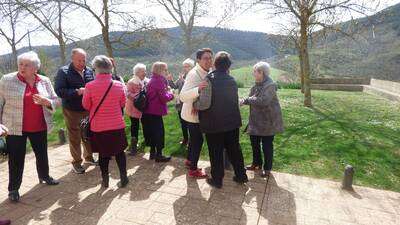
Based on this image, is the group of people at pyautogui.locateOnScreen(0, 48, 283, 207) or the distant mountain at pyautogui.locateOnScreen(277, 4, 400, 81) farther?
the distant mountain at pyautogui.locateOnScreen(277, 4, 400, 81)

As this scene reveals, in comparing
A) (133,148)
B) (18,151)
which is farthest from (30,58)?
(133,148)

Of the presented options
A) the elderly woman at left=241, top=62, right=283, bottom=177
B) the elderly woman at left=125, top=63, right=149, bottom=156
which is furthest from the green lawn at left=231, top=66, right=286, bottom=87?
the elderly woman at left=241, top=62, right=283, bottom=177

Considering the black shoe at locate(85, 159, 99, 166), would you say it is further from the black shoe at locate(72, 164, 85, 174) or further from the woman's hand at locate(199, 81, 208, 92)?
the woman's hand at locate(199, 81, 208, 92)

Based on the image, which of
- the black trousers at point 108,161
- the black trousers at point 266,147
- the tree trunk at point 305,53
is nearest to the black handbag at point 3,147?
the black trousers at point 108,161

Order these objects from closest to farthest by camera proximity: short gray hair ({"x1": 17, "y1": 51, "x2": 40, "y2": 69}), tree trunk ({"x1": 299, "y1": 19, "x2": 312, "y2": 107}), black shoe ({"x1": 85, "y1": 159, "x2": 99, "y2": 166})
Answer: short gray hair ({"x1": 17, "y1": 51, "x2": 40, "y2": 69}) < black shoe ({"x1": 85, "y1": 159, "x2": 99, "y2": 166}) < tree trunk ({"x1": 299, "y1": 19, "x2": 312, "y2": 107})

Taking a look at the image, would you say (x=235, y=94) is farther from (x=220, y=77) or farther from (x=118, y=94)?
(x=118, y=94)

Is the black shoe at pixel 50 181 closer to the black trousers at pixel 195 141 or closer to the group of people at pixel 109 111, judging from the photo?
the group of people at pixel 109 111

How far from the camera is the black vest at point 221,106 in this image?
424 cm

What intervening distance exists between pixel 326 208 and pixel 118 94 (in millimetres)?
3253

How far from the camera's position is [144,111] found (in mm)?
5465

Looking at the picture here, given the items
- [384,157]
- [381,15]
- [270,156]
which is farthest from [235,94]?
[381,15]

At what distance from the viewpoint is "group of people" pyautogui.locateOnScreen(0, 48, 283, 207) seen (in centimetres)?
416

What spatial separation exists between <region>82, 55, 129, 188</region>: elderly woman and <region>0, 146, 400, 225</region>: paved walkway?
0.75 meters

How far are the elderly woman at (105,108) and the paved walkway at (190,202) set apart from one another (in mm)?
746
